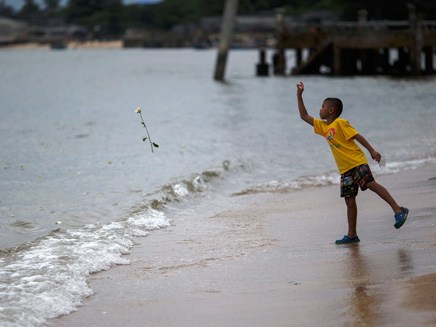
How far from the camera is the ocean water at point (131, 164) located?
240 inches

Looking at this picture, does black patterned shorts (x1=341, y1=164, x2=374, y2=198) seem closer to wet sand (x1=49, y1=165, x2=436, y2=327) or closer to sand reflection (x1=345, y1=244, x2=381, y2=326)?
wet sand (x1=49, y1=165, x2=436, y2=327)

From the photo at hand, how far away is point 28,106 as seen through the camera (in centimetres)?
2752

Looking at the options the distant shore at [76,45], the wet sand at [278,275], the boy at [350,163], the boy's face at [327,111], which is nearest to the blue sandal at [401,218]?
the boy at [350,163]

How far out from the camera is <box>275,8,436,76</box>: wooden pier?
3319 centimetres

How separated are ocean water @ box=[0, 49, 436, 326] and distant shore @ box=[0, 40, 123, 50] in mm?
139451

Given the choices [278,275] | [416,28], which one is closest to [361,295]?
[278,275]

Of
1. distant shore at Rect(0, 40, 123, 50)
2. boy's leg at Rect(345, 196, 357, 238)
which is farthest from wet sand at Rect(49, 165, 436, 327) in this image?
distant shore at Rect(0, 40, 123, 50)

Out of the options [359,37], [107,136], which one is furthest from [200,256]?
[359,37]

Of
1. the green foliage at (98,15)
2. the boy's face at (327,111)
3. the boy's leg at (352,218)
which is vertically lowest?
the boy's leg at (352,218)

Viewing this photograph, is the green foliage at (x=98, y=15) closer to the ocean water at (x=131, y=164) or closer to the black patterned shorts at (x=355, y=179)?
the ocean water at (x=131, y=164)

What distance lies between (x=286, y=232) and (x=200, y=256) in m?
1.10

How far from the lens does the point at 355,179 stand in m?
6.08

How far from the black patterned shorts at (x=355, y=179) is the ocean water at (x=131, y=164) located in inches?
74.8

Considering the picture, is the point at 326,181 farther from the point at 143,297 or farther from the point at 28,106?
the point at 28,106
